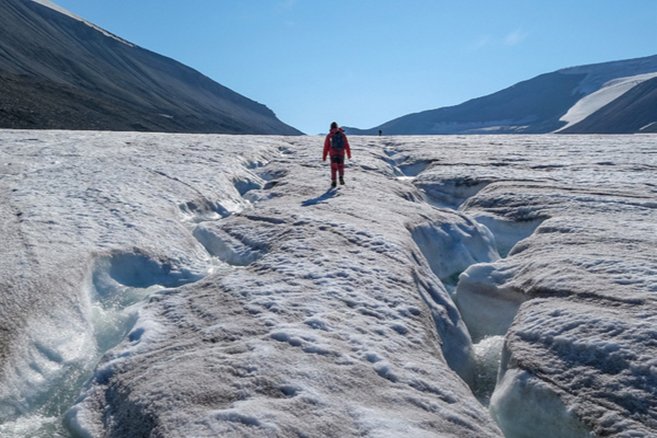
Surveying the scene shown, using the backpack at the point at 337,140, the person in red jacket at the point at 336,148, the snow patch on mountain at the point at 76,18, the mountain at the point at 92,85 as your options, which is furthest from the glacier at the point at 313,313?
the snow patch on mountain at the point at 76,18

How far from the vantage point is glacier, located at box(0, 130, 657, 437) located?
5477mm

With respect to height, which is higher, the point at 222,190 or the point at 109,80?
the point at 109,80

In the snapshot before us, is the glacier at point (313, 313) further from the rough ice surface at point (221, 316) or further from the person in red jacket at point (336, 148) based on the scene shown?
the person in red jacket at point (336, 148)

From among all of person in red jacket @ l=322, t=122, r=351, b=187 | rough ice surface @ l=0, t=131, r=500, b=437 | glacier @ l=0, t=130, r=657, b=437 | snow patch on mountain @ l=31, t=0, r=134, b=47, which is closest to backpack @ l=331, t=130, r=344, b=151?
person in red jacket @ l=322, t=122, r=351, b=187

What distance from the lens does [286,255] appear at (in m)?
9.20

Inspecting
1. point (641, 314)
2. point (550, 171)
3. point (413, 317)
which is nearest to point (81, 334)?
point (413, 317)

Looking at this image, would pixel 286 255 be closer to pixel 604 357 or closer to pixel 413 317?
pixel 413 317

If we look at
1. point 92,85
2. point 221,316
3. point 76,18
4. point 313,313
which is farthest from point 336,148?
point 76,18

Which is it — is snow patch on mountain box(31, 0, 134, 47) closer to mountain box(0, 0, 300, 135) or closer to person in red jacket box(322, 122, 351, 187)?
mountain box(0, 0, 300, 135)

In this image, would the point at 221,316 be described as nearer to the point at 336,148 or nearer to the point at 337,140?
the point at 336,148

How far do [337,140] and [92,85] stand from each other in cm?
9488

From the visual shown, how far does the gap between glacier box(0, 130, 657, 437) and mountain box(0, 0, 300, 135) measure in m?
46.6

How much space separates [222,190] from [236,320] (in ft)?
30.1

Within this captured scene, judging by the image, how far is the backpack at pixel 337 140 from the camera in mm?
16475
